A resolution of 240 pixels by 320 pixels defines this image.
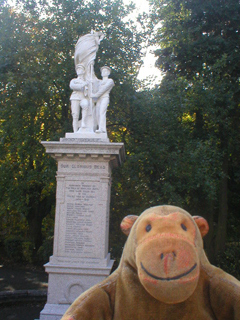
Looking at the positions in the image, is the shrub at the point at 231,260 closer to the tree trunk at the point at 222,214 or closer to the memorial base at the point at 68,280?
the tree trunk at the point at 222,214

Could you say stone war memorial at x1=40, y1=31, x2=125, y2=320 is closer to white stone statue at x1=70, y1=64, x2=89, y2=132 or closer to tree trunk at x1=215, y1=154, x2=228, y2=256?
white stone statue at x1=70, y1=64, x2=89, y2=132

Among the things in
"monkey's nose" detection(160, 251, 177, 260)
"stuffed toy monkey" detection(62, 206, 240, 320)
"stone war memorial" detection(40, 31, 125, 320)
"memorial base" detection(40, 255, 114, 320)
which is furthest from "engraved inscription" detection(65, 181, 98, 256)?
"monkey's nose" detection(160, 251, 177, 260)

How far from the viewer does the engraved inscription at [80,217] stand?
6.62 meters

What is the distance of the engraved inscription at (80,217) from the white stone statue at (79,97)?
55.9 inches

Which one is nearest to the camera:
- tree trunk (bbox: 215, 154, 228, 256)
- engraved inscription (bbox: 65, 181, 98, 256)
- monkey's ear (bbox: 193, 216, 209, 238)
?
monkey's ear (bbox: 193, 216, 209, 238)

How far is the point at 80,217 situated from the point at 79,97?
2703 mm

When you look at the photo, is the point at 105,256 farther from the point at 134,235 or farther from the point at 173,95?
the point at 173,95

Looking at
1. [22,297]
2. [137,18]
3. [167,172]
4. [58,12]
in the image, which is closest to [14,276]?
[22,297]

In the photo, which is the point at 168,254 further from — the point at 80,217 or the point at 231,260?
the point at 231,260

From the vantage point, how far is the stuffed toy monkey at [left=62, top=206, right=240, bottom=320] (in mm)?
1932

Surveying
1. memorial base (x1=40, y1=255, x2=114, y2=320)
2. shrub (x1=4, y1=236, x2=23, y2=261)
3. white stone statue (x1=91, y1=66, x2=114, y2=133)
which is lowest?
shrub (x1=4, y1=236, x2=23, y2=261)

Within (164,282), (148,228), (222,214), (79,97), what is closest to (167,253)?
(164,282)

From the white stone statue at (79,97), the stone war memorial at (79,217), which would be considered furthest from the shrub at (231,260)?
the white stone statue at (79,97)

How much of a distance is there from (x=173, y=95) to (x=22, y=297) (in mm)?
7795
